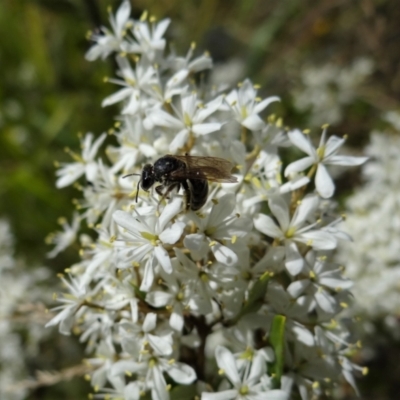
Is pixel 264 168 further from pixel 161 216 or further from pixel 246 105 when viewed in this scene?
pixel 161 216

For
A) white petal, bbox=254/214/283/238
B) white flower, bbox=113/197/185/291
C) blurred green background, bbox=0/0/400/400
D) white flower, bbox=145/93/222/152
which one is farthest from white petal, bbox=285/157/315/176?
blurred green background, bbox=0/0/400/400

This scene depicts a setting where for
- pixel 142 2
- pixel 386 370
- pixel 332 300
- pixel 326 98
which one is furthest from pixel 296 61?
pixel 332 300

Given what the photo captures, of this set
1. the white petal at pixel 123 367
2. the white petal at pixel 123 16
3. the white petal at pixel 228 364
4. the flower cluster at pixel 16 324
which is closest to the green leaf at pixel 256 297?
the white petal at pixel 228 364

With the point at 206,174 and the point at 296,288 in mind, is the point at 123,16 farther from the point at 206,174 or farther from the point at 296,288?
the point at 296,288

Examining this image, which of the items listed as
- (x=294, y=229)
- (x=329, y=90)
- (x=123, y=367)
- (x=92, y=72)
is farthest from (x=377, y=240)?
(x=92, y=72)

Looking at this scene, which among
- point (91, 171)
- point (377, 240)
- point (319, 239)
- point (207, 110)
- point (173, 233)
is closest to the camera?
point (173, 233)

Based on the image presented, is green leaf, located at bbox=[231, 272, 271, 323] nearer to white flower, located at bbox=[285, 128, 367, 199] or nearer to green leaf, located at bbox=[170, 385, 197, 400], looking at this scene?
green leaf, located at bbox=[170, 385, 197, 400]
